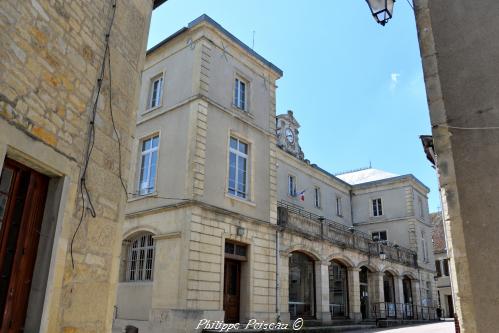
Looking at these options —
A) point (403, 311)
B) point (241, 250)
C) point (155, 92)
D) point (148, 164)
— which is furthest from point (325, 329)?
point (403, 311)

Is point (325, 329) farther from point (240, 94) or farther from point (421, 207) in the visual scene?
point (421, 207)

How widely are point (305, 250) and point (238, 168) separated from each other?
4.29 m

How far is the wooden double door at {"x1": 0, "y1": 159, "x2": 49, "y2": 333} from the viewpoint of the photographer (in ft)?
12.8

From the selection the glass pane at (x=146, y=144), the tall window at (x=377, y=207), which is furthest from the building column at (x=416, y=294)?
the glass pane at (x=146, y=144)

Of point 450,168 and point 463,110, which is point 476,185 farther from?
point 463,110

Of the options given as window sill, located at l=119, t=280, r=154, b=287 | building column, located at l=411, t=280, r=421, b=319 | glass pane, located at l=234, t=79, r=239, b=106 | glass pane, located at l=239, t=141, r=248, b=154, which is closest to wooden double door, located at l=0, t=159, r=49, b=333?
window sill, located at l=119, t=280, r=154, b=287

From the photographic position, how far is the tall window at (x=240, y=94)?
14344mm

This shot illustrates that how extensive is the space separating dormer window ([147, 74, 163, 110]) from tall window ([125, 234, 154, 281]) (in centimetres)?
448

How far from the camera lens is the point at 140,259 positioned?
12539 mm

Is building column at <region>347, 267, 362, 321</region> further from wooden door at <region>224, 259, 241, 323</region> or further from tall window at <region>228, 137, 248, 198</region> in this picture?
tall window at <region>228, 137, 248, 198</region>

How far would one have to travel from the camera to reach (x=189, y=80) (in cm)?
A: 1309

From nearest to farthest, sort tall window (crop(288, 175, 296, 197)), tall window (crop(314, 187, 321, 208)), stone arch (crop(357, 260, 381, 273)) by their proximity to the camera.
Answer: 1. stone arch (crop(357, 260, 381, 273))
2. tall window (crop(288, 175, 296, 197))
3. tall window (crop(314, 187, 321, 208))

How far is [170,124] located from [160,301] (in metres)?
5.29

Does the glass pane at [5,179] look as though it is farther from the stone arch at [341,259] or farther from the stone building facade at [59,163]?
the stone arch at [341,259]
